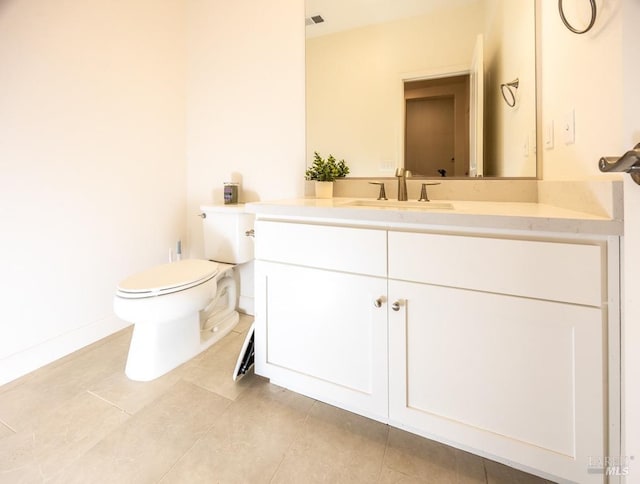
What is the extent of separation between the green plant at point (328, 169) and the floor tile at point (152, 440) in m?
1.25

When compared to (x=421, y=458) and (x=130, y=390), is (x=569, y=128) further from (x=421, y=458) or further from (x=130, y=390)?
(x=130, y=390)

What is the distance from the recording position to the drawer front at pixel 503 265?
2.58 feet

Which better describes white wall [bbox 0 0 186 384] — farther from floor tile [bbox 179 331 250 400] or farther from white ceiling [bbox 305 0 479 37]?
white ceiling [bbox 305 0 479 37]

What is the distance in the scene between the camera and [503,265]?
2.86 ft

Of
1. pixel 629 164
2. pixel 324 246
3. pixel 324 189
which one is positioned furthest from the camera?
pixel 324 189

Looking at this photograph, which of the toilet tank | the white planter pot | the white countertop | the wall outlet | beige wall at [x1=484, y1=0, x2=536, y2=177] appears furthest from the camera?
the toilet tank

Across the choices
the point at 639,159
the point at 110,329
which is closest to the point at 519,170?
the point at 639,159

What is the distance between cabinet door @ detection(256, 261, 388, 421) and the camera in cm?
108

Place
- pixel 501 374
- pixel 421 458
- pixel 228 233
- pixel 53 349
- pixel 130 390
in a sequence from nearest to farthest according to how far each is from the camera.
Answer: pixel 501 374
pixel 421 458
pixel 130 390
pixel 53 349
pixel 228 233

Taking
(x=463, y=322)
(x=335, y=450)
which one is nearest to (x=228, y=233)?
(x=335, y=450)


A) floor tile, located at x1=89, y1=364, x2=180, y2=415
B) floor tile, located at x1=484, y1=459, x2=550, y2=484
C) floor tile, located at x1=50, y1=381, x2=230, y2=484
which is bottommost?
floor tile, located at x1=484, y1=459, x2=550, y2=484

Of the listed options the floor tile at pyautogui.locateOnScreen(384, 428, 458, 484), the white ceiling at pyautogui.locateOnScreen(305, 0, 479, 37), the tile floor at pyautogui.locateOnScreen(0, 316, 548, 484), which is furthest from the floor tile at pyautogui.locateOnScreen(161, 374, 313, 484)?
the white ceiling at pyautogui.locateOnScreen(305, 0, 479, 37)

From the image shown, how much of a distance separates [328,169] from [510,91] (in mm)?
960

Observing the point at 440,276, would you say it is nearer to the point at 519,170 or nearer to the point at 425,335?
the point at 425,335
